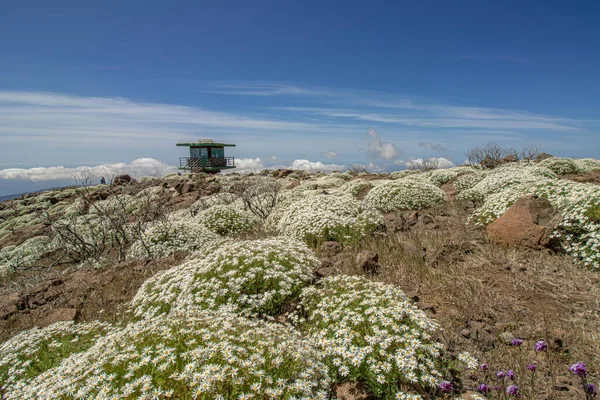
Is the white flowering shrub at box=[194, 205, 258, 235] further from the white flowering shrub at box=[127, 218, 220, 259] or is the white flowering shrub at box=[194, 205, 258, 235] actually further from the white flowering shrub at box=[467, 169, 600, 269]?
the white flowering shrub at box=[467, 169, 600, 269]

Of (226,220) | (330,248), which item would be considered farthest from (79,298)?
(226,220)

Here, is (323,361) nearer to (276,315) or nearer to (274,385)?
(274,385)

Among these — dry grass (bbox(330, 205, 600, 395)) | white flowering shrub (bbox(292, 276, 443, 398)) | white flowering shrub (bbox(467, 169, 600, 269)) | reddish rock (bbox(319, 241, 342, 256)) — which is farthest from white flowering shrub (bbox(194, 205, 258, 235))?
white flowering shrub (bbox(292, 276, 443, 398))

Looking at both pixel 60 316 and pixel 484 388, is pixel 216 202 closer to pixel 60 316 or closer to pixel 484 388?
pixel 60 316

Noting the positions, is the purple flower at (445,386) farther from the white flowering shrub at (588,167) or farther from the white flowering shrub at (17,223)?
the white flowering shrub at (17,223)

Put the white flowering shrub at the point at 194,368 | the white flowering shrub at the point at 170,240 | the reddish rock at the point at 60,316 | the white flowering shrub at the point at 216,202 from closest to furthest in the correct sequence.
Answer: the white flowering shrub at the point at 194,368 → the reddish rock at the point at 60,316 → the white flowering shrub at the point at 170,240 → the white flowering shrub at the point at 216,202

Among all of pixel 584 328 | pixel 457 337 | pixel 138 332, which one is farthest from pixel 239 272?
pixel 584 328

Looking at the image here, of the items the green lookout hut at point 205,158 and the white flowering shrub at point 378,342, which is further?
the green lookout hut at point 205,158

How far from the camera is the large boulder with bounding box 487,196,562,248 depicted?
19.8ft

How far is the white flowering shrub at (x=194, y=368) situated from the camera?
2.64 m

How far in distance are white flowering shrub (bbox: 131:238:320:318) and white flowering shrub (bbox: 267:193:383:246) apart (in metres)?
2.41

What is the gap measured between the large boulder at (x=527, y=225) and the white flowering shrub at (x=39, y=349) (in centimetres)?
649

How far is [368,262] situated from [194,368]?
390 centimetres

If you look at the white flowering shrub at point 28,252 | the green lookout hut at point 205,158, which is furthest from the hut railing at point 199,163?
the white flowering shrub at point 28,252
